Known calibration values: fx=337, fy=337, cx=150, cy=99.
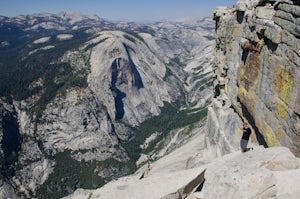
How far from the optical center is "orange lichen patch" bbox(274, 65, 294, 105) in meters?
17.1

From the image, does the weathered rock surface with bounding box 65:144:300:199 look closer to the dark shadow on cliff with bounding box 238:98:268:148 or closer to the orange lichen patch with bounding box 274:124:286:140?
the orange lichen patch with bounding box 274:124:286:140

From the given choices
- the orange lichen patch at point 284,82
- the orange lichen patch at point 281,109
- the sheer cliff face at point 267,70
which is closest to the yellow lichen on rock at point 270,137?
the sheer cliff face at point 267,70

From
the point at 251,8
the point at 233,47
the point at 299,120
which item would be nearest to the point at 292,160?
the point at 299,120

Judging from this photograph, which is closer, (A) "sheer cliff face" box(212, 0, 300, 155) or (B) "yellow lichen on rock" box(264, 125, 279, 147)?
(A) "sheer cliff face" box(212, 0, 300, 155)

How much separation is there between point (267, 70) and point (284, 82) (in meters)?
2.61

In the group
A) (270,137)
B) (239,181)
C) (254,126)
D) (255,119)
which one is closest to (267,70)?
(255,119)

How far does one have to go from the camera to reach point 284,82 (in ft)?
58.1

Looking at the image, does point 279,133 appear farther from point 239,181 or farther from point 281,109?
→ point 239,181

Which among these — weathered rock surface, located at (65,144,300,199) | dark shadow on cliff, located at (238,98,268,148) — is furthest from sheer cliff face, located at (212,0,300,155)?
weathered rock surface, located at (65,144,300,199)

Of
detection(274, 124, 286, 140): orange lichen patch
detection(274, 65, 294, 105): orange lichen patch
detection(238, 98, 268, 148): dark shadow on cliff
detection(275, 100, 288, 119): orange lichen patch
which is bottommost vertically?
detection(238, 98, 268, 148): dark shadow on cliff

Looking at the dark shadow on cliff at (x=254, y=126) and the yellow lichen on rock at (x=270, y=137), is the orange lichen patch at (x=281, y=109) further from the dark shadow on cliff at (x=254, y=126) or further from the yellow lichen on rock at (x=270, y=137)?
the dark shadow on cliff at (x=254, y=126)

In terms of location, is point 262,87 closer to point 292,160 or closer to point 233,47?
point 292,160

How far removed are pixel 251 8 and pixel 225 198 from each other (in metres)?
17.8

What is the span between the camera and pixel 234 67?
29141 millimetres
